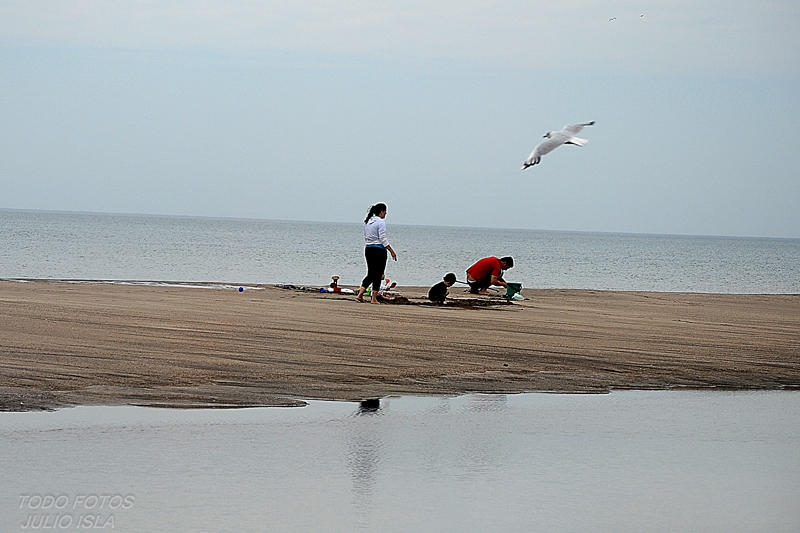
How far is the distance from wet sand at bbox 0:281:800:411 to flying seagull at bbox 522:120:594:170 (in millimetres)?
2194

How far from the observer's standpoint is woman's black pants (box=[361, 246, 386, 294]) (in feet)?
52.5

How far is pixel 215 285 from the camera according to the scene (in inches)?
825

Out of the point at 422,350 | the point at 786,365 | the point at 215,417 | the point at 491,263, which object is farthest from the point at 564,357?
the point at 491,263

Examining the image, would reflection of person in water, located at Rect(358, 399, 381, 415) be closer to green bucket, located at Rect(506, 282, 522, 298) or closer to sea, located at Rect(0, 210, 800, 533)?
sea, located at Rect(0, 210, 800, 533)

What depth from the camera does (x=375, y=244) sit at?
52.6 feet

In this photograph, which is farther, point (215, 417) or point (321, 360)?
point (321, 360)

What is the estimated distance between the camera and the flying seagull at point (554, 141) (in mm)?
8711

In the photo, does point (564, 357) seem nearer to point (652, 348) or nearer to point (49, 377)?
point (652, 348)

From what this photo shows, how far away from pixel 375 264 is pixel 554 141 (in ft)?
24.3

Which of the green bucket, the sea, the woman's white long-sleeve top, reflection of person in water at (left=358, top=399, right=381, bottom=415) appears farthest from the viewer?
the green bucket

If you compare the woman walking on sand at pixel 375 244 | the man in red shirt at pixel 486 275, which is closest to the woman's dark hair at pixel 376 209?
the woman walking on sand at pixel 375 244

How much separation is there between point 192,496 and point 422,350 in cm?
546

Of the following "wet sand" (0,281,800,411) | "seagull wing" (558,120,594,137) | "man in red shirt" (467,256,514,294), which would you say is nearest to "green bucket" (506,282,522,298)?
"man in red shirt" (467,256,514,294)

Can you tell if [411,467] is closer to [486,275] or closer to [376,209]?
[376,209]
